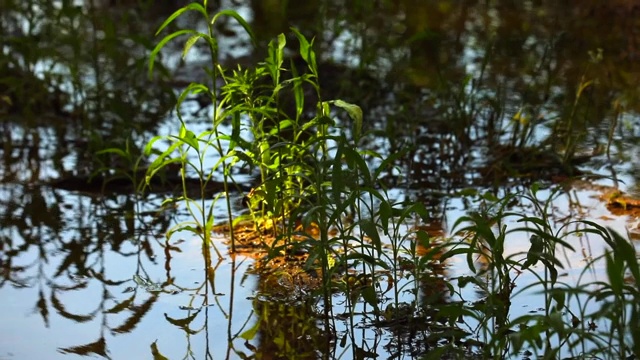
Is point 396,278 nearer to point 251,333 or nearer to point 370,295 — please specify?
point 370,295

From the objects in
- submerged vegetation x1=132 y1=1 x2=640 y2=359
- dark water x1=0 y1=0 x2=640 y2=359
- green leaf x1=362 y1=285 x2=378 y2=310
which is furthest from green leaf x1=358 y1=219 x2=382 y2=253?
dark water x1=0 y1=0 x2=640 y2=359

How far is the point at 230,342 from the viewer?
7.61 ft

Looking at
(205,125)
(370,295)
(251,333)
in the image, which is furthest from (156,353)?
(205,125)

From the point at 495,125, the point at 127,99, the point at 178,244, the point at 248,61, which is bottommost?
the point at 178,244

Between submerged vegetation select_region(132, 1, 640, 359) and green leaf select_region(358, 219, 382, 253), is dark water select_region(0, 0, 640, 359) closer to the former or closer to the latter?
submerged vegetation select_region(132, 1, 640, 359)

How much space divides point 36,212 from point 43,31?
1954 mm

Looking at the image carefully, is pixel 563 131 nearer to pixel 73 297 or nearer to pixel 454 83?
pixel 454 83

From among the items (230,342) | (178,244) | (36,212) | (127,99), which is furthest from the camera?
(127,99)

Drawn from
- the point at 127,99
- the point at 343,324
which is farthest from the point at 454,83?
the point at 343,324

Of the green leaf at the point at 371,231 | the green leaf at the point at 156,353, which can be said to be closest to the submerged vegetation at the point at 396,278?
the green leaf at the point at 371,231

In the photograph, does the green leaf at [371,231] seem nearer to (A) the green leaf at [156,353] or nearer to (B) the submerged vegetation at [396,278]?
(B) the submerged vegetation at [396,278]

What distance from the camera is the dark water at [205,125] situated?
2459 mm

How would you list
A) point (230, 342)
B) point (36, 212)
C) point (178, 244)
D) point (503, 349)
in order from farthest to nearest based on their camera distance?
point (36, 212)
point (178, 244)
point (230, 342)
point (503, 349)

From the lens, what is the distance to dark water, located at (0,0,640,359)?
246 cm
